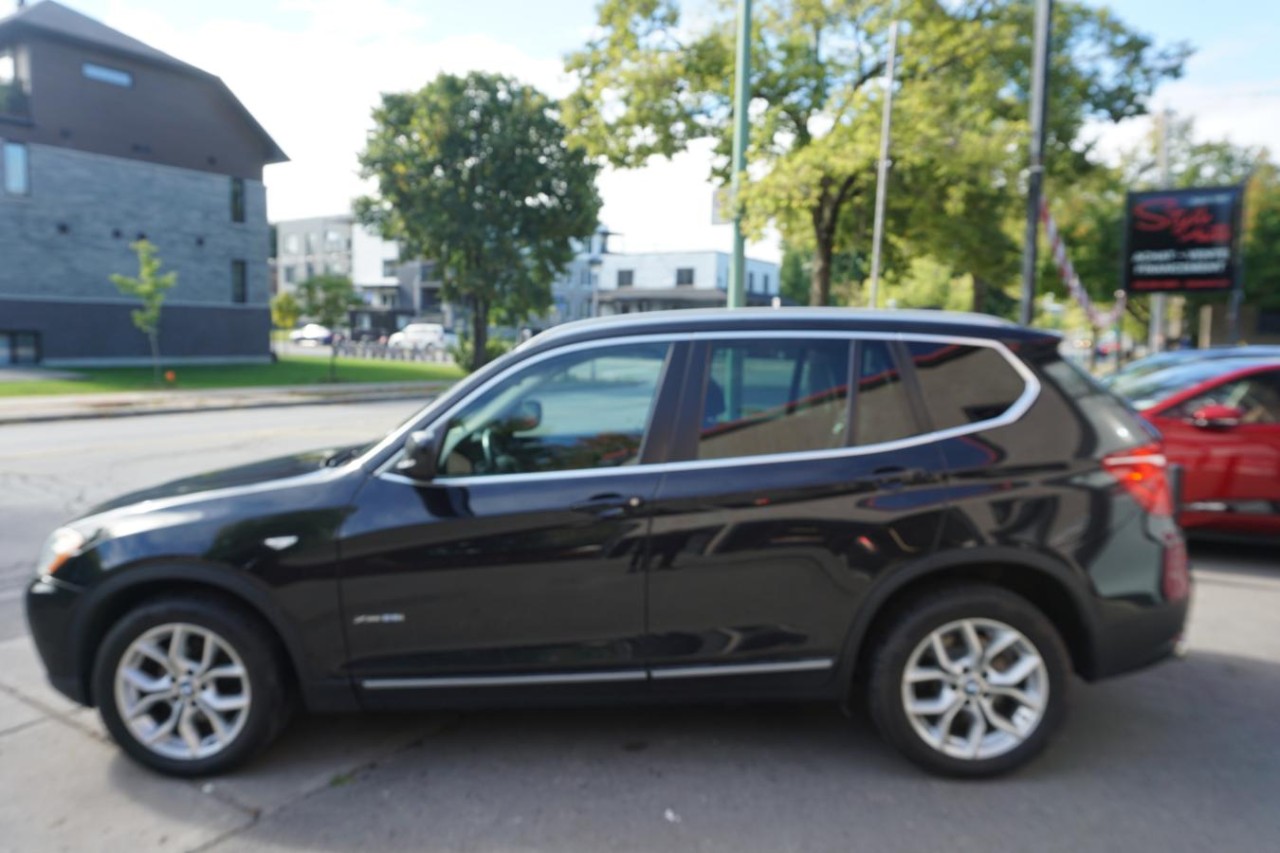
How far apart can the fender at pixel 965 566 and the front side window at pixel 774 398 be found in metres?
0.54

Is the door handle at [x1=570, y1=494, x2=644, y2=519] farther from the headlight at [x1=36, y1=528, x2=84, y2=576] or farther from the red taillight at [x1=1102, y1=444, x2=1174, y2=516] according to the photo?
the headlight at [x1=36, y1=528, x2=84, y2=576]

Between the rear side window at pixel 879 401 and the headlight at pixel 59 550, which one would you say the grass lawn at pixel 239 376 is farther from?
the rear side window at pixel 879 401

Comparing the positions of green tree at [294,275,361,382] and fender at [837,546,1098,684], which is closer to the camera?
fender at [837,546,1098,684]

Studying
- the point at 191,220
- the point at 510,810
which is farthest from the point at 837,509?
the point at 191,220

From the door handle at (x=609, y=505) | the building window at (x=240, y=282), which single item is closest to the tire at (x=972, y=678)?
the door handle at (x=609, y=505)

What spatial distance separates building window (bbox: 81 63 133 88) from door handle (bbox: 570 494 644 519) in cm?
3516

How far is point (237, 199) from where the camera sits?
36.8 m

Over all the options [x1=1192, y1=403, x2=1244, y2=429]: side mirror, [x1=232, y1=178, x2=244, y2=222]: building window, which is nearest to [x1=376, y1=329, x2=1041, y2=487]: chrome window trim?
[x1=1192, y1=403, x2=1244, y2=429]: side mirror

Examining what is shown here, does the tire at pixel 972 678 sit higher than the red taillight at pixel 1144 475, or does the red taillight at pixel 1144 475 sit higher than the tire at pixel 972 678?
the red taillight at pixel 1144 475

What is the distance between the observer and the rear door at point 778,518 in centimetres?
335

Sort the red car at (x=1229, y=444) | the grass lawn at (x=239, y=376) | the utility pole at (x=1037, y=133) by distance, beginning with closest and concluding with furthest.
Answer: the red car at (x=1229, y=444)
the utility pole at (x=1037, y=133)
the grass lawn at (x=239, y=376)

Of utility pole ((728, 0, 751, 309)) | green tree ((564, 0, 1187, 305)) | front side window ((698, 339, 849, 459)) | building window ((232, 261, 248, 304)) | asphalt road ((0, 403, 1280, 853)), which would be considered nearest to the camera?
asphalt road ((0, 403, 1280, 853))

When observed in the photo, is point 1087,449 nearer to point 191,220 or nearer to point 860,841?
point 860,841

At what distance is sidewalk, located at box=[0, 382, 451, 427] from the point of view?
749 inches
